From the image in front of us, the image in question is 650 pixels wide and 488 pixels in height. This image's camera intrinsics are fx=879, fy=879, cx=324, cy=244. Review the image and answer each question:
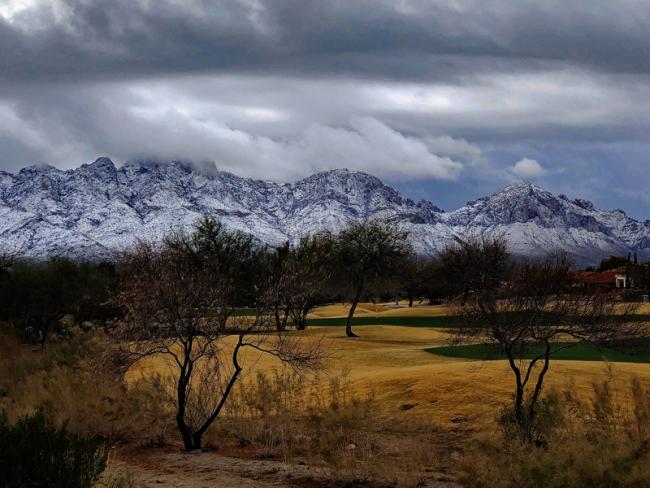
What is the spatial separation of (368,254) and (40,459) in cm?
4783

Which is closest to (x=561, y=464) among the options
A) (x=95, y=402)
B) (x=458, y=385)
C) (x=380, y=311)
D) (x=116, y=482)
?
(x=116, y=482)

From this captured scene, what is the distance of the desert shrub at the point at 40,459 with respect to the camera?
36.4 feet

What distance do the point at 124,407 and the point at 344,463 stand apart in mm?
7463

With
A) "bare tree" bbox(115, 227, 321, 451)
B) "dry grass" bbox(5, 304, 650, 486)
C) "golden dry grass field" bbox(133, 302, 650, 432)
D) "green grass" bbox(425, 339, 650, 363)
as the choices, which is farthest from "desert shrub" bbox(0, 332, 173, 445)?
"green grass" bbox(425, 339, 650, 363)

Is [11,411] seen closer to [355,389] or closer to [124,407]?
[124,407]

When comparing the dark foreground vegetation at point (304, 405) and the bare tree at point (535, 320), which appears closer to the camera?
the dark foreground vegetation at point (304, 405)

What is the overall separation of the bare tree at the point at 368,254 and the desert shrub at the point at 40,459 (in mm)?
46118

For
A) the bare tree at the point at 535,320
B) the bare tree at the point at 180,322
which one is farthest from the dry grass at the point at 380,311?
the bare tree at the point at 180,322

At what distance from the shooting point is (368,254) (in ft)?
192

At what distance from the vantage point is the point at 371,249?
59000mm

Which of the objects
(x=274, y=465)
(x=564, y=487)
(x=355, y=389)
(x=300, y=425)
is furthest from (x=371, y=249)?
(x=564, y=487)

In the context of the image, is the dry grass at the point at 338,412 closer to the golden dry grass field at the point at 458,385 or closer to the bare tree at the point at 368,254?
the golden dry grass field at the point at 458,385

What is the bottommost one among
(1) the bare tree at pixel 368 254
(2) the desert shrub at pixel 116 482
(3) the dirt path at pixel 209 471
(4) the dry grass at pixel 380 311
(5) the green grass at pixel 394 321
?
(3) the dirt path at pixel 209 471

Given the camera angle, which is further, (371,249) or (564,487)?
(371,249)
